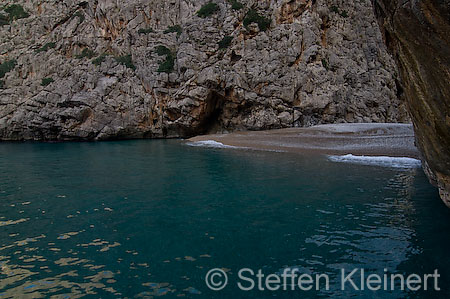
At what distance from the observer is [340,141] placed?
23344mm

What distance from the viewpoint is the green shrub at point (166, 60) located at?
1613 inches

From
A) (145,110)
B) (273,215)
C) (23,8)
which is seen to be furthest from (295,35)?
(23,8)

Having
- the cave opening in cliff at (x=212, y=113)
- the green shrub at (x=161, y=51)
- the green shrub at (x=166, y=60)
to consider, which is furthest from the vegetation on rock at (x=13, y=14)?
the cave opening in cliff at (x=212, y=113)

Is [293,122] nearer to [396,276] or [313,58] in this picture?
[313,58]

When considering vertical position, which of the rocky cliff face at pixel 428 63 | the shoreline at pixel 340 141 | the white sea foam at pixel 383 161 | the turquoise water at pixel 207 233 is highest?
the rocky cliff face at pixel 428 63

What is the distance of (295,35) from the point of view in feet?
118

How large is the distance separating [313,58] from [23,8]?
179ft

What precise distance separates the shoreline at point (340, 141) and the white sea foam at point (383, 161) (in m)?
1.04

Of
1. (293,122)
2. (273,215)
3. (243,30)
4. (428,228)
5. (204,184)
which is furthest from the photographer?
(243,30)

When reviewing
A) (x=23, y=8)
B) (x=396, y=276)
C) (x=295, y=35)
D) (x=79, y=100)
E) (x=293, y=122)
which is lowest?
(x=396, y=276)

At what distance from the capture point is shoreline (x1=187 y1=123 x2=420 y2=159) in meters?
19.0

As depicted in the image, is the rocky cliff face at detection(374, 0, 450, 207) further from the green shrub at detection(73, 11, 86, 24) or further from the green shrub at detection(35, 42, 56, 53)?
the green shrub at detection(73, 11, 86, 24)

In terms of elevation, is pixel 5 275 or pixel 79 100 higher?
pixel 79 100

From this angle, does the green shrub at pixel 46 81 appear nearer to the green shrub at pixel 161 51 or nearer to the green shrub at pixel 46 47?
the green shrub at pixel 46 47
